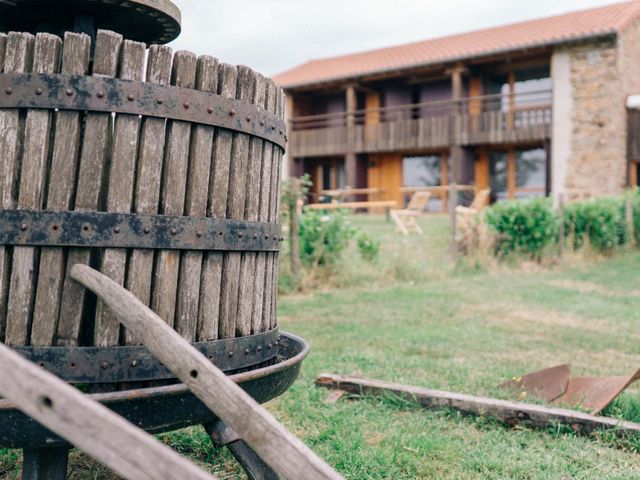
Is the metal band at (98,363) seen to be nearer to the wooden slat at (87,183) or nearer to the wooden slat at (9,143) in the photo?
the wooden slat at (87,183)

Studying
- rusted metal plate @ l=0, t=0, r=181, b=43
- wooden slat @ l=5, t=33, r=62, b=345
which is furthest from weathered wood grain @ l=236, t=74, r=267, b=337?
wooden slat @ l=5, t=33, r=62, b=345

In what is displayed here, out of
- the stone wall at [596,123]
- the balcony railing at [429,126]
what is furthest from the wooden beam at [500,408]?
the balcony railing at [429,126]

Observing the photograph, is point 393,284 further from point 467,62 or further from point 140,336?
point 467,62

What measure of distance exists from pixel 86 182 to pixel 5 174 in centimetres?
23

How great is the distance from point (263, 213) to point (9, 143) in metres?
0.82

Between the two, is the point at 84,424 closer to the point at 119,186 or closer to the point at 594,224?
the point at 119,186

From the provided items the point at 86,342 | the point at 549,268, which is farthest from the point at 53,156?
the point at 549,268

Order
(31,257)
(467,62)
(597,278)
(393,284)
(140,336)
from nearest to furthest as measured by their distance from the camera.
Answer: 1. (140,336)
2. (31,257)
3. (393,284)
4. (597,278)
5. (467,62)

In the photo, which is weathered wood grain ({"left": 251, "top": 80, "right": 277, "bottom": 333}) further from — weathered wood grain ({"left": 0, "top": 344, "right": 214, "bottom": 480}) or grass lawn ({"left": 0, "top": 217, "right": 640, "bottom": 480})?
weathered wood grain ({"left": 0, "top": 344, "right": 214, "bottom": 480})

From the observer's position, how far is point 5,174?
68.3 inches

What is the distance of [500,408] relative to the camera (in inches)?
118

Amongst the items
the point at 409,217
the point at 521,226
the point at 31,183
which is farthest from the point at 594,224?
the point at 31,183

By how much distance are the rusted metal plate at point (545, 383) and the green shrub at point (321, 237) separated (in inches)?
168

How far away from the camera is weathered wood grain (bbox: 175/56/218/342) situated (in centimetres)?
187
